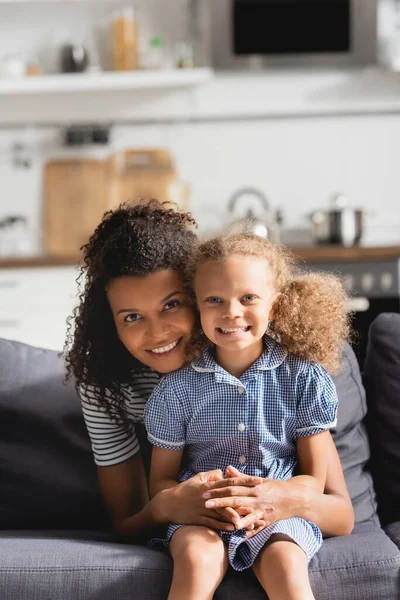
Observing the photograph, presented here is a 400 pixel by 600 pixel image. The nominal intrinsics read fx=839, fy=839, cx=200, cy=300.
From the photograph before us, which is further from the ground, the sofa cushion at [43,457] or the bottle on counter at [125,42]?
the bottle on counter at [125,42]

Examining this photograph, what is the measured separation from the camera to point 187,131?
4586 millimetres

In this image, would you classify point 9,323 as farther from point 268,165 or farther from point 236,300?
point 236,300

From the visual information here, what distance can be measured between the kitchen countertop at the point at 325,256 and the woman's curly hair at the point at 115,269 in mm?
2138

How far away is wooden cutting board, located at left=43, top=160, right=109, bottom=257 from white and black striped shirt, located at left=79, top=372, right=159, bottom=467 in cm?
277

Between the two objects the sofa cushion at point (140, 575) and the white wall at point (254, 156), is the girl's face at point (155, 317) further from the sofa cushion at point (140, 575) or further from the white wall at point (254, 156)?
the white wall at point (254, 156)

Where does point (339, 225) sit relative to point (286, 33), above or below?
below

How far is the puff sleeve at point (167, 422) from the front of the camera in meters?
1.61

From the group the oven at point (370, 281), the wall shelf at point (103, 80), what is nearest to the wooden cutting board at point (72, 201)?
the wall shelf at point (103, 80)

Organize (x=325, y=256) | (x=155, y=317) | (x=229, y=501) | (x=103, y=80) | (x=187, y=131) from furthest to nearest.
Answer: (x=187, y=131), (x=103, y=80), (x=325, y=256), (x=155, y=317), (x=229, y=501)

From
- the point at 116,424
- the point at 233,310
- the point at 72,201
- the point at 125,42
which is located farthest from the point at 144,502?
the point at 125,42

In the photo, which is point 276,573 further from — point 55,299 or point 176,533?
point 55,299

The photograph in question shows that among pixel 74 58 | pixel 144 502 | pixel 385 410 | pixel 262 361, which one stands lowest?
pixel 144 502

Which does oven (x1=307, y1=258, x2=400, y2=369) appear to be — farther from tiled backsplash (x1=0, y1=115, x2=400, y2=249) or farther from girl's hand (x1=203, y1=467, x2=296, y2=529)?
girl's hand (x1=203, y1=467, x2=296, y2=529)

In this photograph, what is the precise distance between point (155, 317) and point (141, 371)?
0.18m
